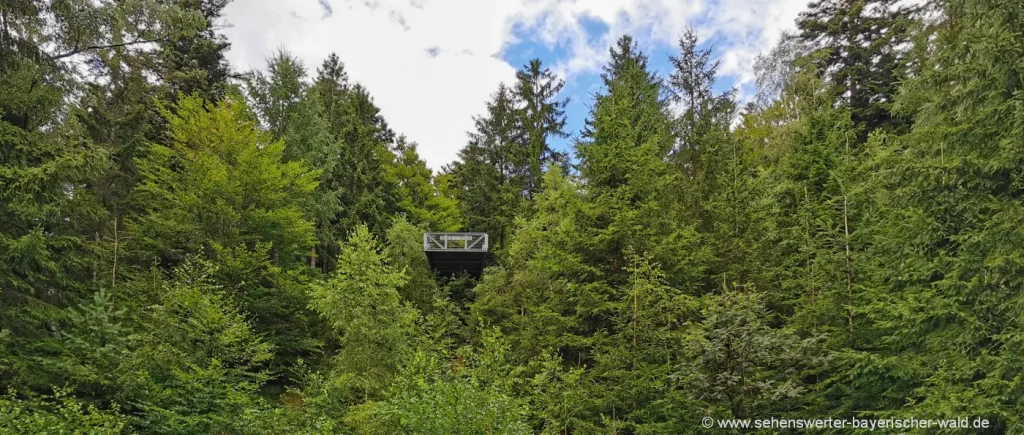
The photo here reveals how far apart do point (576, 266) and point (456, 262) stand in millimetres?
11232

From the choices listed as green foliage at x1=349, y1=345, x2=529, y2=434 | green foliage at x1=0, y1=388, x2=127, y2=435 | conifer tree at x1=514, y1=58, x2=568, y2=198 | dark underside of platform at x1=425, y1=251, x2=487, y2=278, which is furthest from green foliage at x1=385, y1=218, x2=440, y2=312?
green foliage at x1=0, y1=388, x2=127, y2=435

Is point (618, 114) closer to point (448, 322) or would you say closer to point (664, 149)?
point (664, 149)

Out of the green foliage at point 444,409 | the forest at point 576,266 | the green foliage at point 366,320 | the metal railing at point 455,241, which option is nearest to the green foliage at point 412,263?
the forest at point 576,266

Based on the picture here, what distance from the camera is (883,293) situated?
8852 millimetres

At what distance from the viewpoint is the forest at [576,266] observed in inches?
321

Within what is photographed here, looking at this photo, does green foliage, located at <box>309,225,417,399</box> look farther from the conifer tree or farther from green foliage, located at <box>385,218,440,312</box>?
the conifer tree

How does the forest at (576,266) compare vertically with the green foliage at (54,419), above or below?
above

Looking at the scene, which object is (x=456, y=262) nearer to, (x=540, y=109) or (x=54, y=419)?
(x=540, y=109)

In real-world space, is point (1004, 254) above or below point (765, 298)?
above

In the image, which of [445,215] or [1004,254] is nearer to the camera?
[1004,254]

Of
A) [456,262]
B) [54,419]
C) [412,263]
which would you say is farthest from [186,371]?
[456,262]

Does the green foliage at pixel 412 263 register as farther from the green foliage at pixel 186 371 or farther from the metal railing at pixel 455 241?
the green foliage at pixel 186 371

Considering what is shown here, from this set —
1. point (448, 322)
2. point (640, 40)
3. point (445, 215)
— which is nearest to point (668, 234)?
point (448, 322)

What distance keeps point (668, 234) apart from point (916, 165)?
529 centimetres
